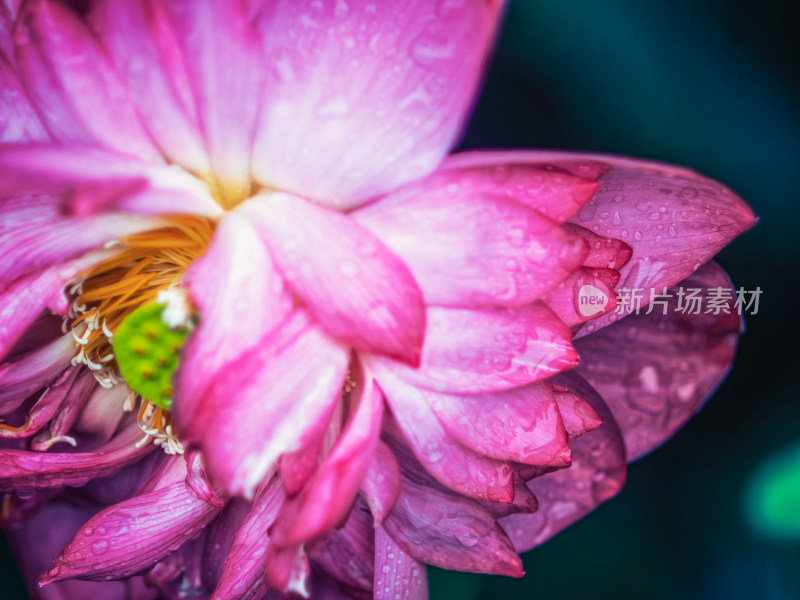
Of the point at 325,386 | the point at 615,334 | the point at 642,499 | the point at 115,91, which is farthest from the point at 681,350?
the point at 115,91

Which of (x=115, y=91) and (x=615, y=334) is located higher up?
(x=115, y=91)

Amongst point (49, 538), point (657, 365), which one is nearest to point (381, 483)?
point (657, 365)

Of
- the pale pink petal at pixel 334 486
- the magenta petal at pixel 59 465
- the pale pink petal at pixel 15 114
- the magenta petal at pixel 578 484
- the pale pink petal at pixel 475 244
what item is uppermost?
the pale pink petal at pixel 15 114

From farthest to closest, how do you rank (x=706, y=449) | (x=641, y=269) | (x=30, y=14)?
(x=706, y=449), (x=641, y=269), (x=30, y=14)

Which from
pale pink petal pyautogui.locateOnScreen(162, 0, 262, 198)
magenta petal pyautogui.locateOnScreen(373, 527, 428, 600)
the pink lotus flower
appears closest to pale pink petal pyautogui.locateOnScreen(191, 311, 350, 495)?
the pink lotus flower

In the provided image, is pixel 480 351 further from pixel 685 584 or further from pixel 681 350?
pixel 685 584

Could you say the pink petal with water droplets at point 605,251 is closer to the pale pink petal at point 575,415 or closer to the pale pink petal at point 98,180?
the pale pink petal at point 575,415

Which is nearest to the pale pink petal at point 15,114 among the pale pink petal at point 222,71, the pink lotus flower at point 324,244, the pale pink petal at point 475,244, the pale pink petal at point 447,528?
the pink lotus flower at point 324,244
